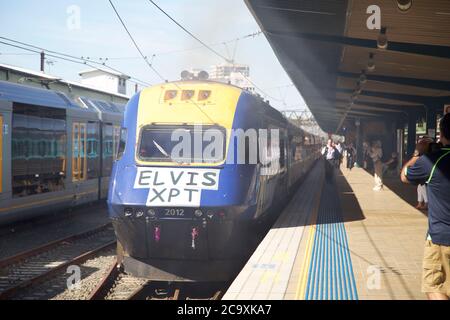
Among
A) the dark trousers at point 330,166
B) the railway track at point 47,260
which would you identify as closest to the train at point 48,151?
the railway track at point 47,260

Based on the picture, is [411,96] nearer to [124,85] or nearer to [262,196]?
[262,196]

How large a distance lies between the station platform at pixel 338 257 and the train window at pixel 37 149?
547cm

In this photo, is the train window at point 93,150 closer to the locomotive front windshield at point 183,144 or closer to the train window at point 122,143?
the train window at point 122,143

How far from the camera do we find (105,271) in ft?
30.4

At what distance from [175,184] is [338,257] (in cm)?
258

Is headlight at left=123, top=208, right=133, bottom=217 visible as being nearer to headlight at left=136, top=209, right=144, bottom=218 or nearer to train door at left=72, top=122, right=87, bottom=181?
headlight at left=136, top=209, right=144, bottom=218

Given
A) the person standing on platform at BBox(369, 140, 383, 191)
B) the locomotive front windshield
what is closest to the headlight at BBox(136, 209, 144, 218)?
the locomotive front windshield

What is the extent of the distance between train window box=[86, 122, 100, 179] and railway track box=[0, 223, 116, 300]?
297 cm

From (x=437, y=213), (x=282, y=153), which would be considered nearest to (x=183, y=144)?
(x=437, y=213)

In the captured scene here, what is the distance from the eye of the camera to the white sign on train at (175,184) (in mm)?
7465

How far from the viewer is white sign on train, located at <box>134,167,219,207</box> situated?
7.46m

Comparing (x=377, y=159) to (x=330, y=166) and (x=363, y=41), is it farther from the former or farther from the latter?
(x=363, y=41)
